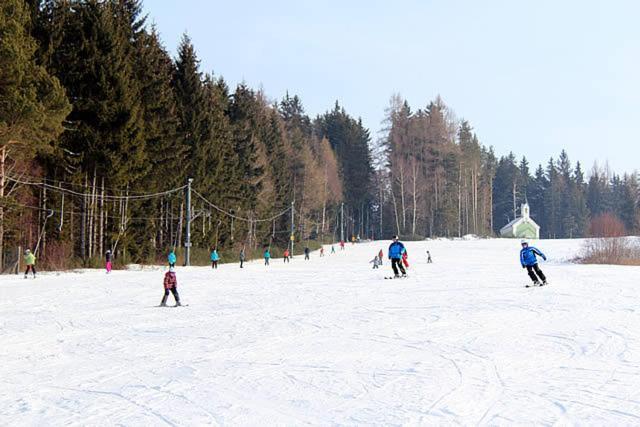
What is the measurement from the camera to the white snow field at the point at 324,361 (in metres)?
5.94

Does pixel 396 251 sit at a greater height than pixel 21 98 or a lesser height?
lesser

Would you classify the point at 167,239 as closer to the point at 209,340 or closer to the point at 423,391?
the point at 209,340

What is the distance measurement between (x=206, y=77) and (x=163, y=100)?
48.2ft

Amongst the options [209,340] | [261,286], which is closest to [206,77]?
[261,286]

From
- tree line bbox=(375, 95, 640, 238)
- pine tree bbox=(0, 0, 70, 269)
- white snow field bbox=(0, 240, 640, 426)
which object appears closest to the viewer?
white snow field bbox=(0, 240, 640, 426)

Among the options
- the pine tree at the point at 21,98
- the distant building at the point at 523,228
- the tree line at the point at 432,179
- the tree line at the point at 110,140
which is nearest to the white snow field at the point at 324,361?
the pine tree at the point at 21,98

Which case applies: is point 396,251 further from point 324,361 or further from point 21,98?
point 324,361

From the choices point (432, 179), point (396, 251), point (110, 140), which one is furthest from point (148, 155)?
point (432, 179)

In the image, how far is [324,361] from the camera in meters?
8.56

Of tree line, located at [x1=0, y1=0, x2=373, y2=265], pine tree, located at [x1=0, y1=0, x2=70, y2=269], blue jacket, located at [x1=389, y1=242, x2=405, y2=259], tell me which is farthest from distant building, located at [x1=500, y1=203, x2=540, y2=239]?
pine tree, located at [x1=0, y1=0, x2=70, y2=269]

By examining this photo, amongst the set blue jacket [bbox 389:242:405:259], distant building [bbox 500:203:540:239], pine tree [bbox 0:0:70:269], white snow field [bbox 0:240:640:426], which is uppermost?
pine tree [bbox 0:0:70:269]

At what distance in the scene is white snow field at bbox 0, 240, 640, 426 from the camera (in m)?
5.94

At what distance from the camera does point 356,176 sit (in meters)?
101

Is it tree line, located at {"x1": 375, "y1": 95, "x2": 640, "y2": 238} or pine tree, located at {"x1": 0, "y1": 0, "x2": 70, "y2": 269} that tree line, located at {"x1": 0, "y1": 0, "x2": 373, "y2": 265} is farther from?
tree line, located at {"x1": 375, "y1": 95, "x2": 640, "y2": 238}
